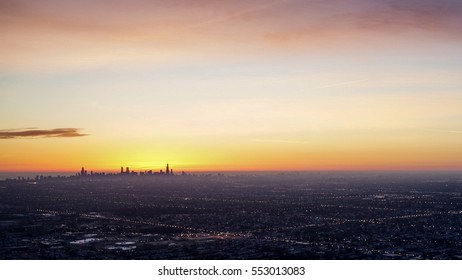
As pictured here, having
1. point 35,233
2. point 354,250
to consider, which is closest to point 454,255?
point 354,250

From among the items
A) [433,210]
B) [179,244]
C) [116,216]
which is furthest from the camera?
[433,210]

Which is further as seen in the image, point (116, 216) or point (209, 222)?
point (116, 216)

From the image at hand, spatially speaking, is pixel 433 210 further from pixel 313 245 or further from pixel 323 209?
pixel 313 245

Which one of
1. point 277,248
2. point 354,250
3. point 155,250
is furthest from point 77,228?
point 354,250
